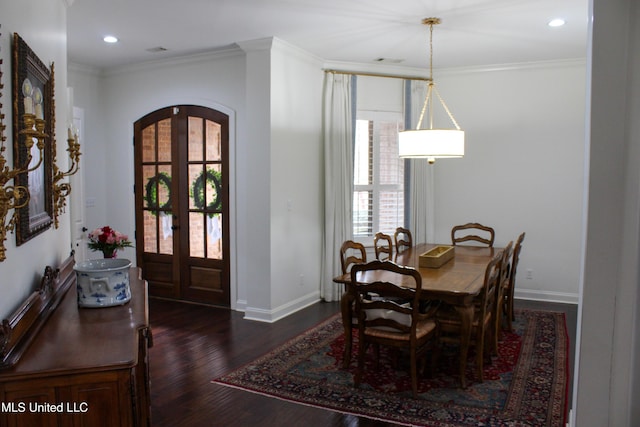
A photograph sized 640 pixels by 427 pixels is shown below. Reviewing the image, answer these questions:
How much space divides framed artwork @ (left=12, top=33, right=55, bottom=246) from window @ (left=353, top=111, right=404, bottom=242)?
4.03 m

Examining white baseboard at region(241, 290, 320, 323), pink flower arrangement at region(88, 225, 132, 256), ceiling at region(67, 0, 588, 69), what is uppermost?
ceiling at region(67, 0, 588, 69)

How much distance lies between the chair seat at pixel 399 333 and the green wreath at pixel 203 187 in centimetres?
290

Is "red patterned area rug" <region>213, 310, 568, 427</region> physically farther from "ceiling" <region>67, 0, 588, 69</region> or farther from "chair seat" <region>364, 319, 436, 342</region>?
"ceiling" <region>67, 0, 588, 69</region>

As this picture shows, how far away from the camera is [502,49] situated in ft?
18.1

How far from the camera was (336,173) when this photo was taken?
241 inches

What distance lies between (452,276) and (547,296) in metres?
2.88

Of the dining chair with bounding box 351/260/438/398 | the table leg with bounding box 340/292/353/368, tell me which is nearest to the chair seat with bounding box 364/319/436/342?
the dining chair with bounding box 351/260/438/398

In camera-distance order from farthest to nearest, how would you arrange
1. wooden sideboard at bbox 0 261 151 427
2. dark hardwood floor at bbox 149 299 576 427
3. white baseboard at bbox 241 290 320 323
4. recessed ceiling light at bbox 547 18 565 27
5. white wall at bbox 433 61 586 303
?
white wall at bbox 433 61 586 303
white baseboard at bbox 241 290 320 323
recessed ceiling light at bbox 547 18 565 27
dark hardwood floor at bbox 149 299 576 427
wooden sideboard at bbox 0 261 151 427

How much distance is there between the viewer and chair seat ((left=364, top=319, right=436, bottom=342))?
340 centimetres

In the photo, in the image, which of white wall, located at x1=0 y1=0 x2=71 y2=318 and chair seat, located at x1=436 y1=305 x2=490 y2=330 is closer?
white wall, located at x1=0 y1=0 x2=71 y2=318

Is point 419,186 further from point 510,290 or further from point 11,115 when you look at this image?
point 11,115

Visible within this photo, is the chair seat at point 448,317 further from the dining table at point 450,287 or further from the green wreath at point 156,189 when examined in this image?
the green wreath at point 156,189

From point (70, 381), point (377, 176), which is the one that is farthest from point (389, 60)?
point (70, 381)

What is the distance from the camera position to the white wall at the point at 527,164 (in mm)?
5992
